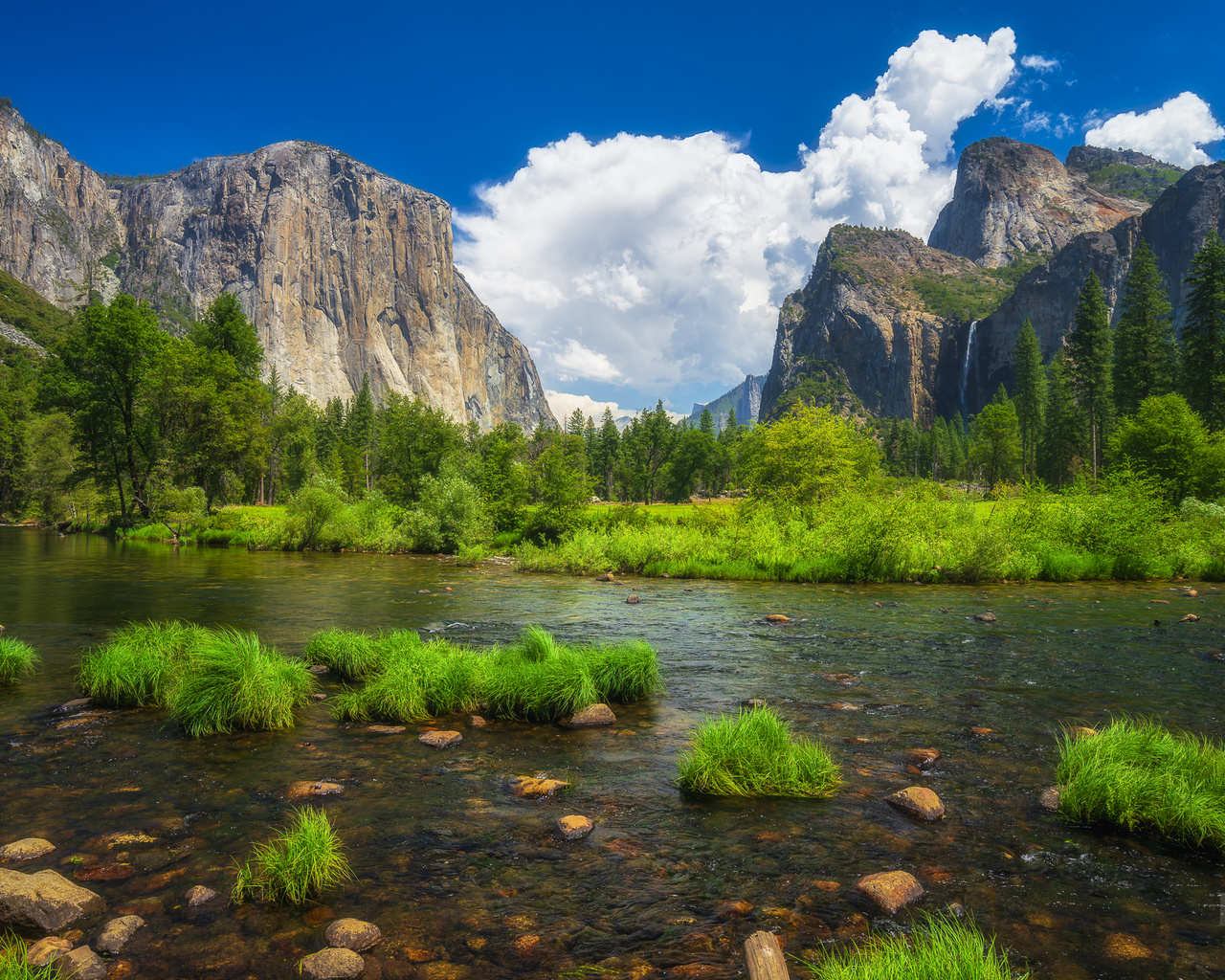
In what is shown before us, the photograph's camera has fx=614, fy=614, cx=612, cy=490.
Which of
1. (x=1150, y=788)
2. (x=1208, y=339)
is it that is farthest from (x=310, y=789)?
(x=1208, y=339)

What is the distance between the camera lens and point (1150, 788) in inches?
243

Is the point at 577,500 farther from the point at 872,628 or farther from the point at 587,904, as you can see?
the point at 587,904

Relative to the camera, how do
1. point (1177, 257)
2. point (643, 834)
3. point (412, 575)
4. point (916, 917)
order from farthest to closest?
1. point (1177, 257)
2. point (412, 575)
3. point (643, 834)
4. point (916, 917)

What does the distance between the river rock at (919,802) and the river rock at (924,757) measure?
3.46 feet

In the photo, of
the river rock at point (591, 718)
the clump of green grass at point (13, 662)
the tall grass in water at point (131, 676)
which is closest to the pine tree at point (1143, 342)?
the river rock at point (591, 718)

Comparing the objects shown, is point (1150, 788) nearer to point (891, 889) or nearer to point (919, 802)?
point (919, 802)

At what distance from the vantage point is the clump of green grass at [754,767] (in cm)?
705

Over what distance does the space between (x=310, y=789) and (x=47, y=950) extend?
115 inches

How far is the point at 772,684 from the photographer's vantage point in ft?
38.1

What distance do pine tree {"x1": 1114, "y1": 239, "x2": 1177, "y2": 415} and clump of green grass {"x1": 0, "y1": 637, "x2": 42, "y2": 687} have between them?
89.5 m

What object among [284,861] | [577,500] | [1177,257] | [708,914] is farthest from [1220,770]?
[1177,257]

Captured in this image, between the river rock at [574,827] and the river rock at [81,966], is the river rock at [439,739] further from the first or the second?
the river rock at [81,966]

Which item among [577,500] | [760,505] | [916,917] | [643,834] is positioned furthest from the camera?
[577,500]

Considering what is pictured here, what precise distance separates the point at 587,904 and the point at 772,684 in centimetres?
731
